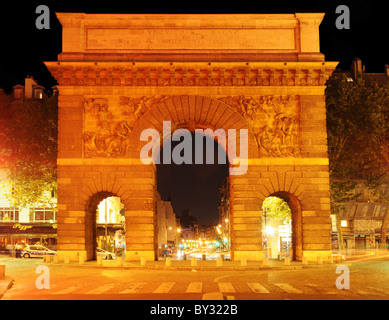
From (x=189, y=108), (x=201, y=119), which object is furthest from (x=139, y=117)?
(x=201, y=119)

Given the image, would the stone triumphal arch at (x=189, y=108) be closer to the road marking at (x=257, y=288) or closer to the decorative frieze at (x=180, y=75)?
the decorative frieze at (x=180, y=75)

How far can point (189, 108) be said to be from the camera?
3753 cm

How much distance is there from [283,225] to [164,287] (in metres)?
34.0

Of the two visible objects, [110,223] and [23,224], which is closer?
[23,224]

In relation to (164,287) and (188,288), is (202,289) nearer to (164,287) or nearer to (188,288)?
(188,288)

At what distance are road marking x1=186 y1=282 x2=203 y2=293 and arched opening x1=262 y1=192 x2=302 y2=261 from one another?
16.6m

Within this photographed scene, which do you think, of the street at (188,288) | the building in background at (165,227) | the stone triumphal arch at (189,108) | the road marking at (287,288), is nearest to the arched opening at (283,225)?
the stone triumphal arch at (189,108)

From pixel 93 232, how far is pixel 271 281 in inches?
747

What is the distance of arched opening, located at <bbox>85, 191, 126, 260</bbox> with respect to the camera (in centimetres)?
3803

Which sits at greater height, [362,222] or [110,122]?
[110,122]

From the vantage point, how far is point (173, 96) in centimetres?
3750

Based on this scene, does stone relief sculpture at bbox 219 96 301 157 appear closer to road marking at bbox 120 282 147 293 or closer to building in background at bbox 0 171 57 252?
road marking at bbox 120 282 147 293

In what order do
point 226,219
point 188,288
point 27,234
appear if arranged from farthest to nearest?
1. point 226,219
2. point 27,234
3. point 188,288
